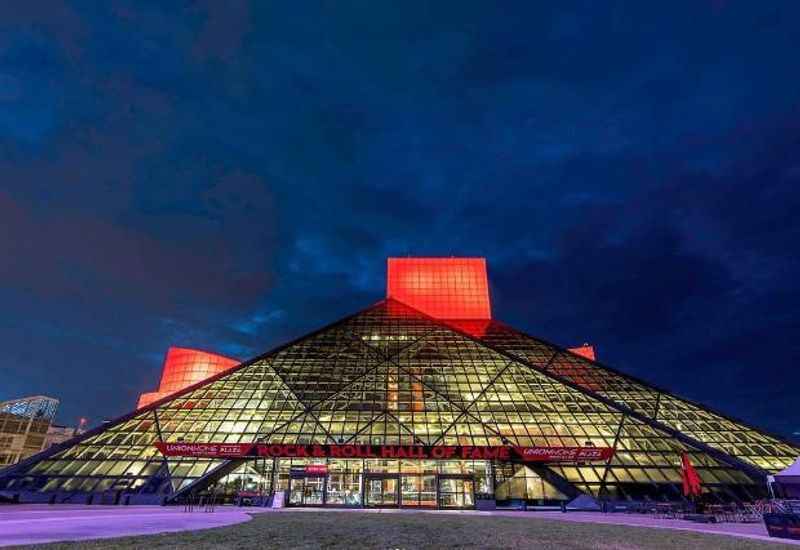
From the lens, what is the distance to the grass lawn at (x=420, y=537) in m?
11.0

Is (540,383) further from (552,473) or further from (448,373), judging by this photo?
(552,473)

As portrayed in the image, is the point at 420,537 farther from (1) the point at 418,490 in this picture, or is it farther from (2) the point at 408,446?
(1) the point at 418,490

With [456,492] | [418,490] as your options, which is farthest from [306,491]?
[456,492]

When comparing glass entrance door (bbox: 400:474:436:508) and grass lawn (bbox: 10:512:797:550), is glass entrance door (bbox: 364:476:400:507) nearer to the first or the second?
glass entrance door (bbox: 400:474:436:508)

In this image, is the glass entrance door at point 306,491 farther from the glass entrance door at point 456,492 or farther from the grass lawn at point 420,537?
the grass lawn at point 420,537

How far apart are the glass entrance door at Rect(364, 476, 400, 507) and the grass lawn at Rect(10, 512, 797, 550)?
10.5 metres

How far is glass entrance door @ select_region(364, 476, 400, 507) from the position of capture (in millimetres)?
26844

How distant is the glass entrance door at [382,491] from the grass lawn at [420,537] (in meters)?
10.5

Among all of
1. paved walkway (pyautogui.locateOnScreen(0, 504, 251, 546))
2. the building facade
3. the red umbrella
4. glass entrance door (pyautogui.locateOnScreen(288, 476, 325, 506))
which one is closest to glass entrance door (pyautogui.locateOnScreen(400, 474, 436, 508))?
the building facade

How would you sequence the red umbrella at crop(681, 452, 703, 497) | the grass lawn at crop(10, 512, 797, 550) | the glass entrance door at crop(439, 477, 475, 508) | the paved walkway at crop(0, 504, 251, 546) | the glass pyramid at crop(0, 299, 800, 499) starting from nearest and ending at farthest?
the grass lawn at crop(10, 512, 797, 550)
the paved walkway at crop(0, 504, 251, 546)
the red umbrella at crop(681, 452, 703, 497)
the glass pyramid at crop(0, 299, 800, 499)
the glass entrance door at crop(439, 477, 475, 508)

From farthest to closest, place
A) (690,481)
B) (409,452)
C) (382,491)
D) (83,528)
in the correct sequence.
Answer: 1. (382,491)
2. (409,452)
3. (690,481)
4. (83,528)

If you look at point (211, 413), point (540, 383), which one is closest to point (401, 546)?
point (211, 413)

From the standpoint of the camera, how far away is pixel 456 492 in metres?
26.9

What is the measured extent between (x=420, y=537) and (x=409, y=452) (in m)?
13.3
